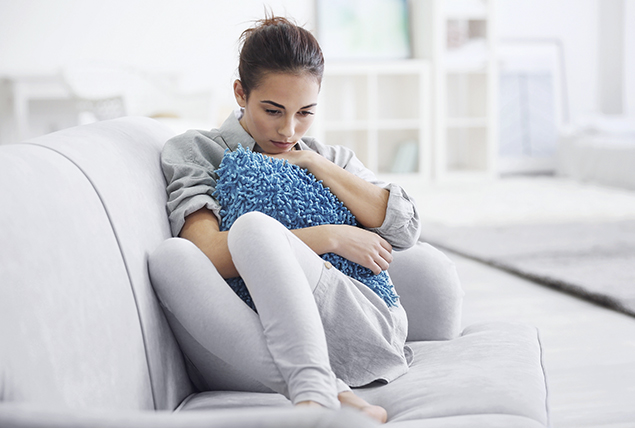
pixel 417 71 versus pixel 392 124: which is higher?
pixel 417 71

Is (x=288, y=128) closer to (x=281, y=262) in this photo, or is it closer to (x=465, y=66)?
(x=281, y=262)

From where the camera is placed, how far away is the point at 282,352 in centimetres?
78

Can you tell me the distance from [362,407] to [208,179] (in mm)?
472

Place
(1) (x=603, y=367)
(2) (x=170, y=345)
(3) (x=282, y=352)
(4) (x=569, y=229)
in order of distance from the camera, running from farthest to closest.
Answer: (4) (x=569, y=229) → (1) (x=603, y=367) → (2) (x=170, y=345) → (3) (x=282, y=352)

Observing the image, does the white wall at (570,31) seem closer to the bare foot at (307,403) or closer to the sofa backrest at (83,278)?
the sofa backrest at (83,278)

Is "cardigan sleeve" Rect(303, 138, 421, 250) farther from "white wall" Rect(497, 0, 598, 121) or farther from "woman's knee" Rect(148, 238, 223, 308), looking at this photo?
"white wall" Rect(497, 0, 598, 121)

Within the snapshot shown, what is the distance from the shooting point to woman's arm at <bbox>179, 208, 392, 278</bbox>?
96cm

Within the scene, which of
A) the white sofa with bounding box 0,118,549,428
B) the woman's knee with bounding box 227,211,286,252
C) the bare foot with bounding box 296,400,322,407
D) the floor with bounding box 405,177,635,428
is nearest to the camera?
the white sofa with bounding box 0,118,549,428

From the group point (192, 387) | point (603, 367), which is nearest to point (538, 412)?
point (192, 387)

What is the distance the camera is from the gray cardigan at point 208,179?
3.33ft

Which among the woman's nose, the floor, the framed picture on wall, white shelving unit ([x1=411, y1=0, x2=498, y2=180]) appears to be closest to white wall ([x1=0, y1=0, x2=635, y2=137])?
the framed picture on wall

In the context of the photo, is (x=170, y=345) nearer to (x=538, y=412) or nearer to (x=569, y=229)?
(x=538, y=412)

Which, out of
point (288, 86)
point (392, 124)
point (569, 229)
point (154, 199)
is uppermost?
point (288, 86)

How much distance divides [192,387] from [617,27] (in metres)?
5.82
